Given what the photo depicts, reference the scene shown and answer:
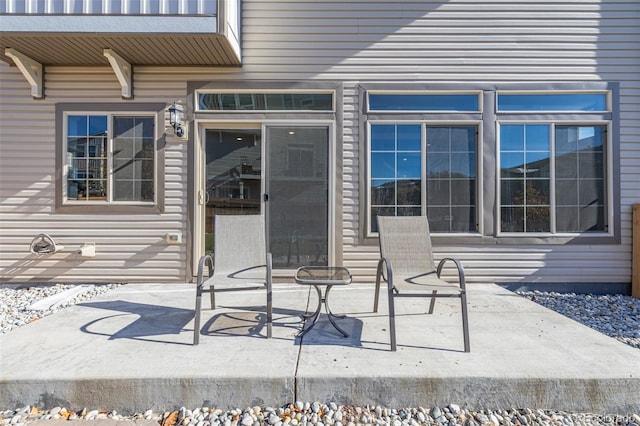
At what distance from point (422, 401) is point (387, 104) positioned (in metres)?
3.32

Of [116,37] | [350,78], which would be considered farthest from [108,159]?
[350,78]

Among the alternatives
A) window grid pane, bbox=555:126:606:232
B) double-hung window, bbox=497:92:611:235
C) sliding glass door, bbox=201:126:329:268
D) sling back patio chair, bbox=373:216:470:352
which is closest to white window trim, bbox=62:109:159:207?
sliding glass door, bbox=201:126:329:268

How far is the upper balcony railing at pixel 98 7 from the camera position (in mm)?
3225

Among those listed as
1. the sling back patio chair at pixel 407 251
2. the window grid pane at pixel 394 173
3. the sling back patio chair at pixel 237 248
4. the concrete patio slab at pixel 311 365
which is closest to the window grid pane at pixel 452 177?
the window grid pane at pixel 394 173

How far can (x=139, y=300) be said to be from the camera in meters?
3.36

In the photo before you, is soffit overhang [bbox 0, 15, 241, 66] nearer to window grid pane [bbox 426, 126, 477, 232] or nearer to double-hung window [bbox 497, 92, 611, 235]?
window grid pane [bbox 426, 126, 477, 232]

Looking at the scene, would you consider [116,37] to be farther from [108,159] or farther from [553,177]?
[553,177]

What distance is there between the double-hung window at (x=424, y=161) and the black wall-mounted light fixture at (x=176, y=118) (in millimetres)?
2301

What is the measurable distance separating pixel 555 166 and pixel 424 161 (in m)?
1.63

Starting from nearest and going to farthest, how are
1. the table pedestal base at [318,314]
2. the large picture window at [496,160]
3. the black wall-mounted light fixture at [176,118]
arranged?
the table pedestal base at [318,314], the black wall-mounted light fixture at [176,118], the large picture window at [496,160]

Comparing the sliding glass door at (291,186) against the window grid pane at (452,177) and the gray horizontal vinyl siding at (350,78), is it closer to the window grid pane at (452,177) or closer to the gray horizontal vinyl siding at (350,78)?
the gray horizontal vinyl siding at (350,78)

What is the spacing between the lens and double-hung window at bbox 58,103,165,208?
4.06m

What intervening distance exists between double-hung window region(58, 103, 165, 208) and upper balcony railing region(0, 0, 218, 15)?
1.12m

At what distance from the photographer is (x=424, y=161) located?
4055 mm
